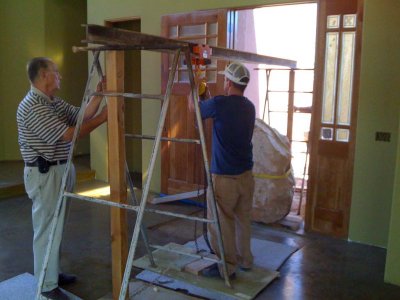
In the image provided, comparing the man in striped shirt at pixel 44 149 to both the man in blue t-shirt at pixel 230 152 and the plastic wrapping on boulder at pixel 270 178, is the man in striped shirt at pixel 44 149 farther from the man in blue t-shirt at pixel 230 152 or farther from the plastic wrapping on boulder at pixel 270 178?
the plastic wrapping on boulder at pixel 270 178

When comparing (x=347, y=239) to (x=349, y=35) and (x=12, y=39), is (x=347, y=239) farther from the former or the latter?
(x=12, y=39)

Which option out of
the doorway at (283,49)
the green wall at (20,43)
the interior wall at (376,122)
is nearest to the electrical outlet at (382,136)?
the interior wall at (376,122)

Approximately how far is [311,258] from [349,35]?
2.03 meters

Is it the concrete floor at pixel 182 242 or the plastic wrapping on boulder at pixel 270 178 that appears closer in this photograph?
the concrete floor at pixel 182 242

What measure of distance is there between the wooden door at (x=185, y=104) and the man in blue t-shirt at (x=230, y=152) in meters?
1.61

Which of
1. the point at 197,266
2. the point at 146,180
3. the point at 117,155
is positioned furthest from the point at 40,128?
the point at 197,266

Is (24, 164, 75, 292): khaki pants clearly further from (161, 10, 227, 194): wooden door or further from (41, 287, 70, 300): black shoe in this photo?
(161, 10, 227, 194): wooden door

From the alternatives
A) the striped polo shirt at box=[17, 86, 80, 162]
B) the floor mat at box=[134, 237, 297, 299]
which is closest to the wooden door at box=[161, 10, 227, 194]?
the floor mat at box=[134, 237, 297, 299]

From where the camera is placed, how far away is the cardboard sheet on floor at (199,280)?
2.83 m

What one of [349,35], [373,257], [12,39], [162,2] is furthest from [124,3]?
[373,257]

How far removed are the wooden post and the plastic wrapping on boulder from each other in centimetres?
212

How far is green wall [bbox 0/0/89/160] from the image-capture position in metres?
6.38

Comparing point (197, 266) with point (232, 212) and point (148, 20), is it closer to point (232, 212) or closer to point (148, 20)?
point (232, 212)

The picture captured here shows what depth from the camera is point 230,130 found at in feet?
9.38
